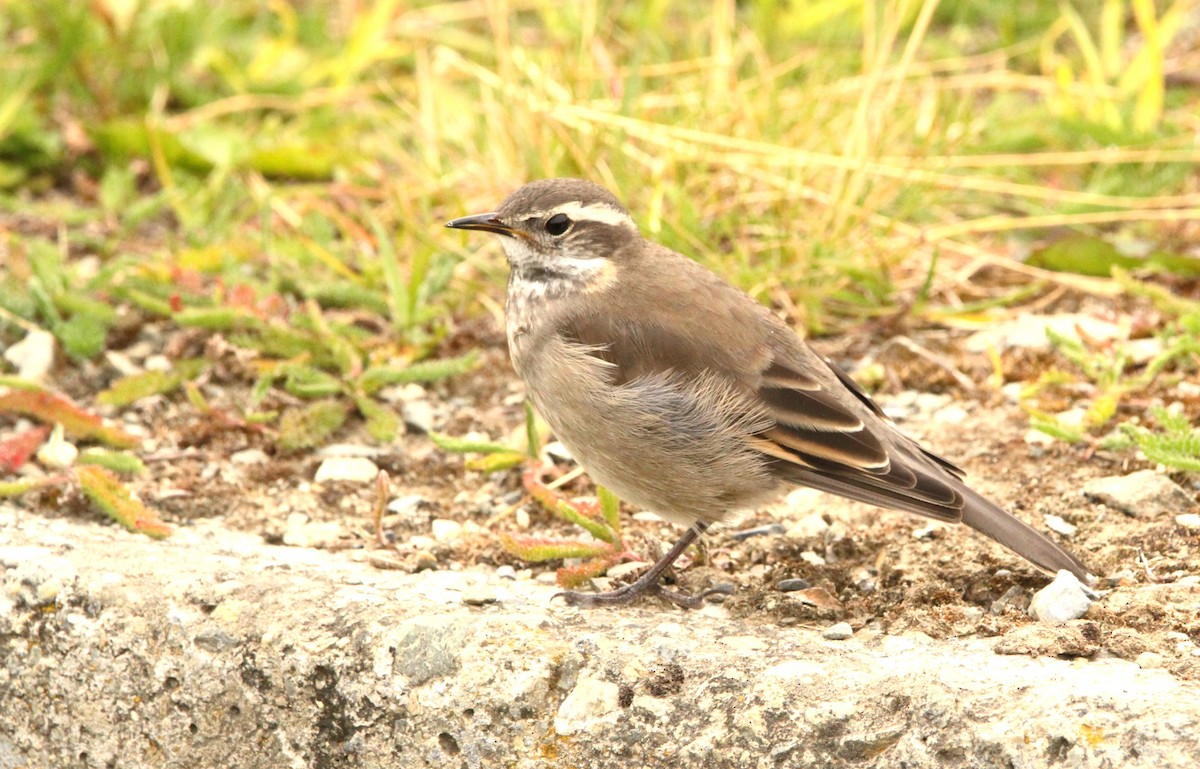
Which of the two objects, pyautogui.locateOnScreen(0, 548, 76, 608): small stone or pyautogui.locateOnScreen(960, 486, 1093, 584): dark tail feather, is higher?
pyautogui.locateOnScreen(960, 486, 1093, 584): dark tail feather

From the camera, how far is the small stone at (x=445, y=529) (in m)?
4.82

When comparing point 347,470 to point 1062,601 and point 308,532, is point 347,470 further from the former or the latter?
point 1062,601

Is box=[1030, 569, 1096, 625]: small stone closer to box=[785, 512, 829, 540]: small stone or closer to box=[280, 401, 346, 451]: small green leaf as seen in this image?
box=[785, 512, 829, 540]: small stone

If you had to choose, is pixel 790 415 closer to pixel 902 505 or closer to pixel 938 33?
pixel 902 505

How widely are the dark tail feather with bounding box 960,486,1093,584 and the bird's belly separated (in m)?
0.64

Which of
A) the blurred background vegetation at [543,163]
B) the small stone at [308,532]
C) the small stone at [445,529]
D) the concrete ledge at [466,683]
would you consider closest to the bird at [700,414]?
→ the concrete ledge at [466,683]

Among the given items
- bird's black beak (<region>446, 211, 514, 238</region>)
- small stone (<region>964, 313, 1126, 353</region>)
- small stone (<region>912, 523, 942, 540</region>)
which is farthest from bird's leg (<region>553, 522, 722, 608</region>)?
small stone (<region>964, 313, 1126, 353</region>)

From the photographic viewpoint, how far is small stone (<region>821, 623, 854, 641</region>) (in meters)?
3.94

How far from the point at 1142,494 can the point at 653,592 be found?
1.57 m

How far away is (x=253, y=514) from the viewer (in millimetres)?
4949

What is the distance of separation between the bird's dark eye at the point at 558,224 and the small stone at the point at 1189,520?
2242mm

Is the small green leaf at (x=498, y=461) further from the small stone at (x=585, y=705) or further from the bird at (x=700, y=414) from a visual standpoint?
the small stone at (x=585, y=705)

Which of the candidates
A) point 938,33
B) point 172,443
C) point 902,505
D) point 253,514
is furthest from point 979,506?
point 938,33

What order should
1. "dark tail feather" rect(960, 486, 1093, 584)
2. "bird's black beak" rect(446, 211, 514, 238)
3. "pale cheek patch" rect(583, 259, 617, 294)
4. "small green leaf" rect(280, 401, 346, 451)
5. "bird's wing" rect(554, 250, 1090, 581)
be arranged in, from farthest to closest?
Answer: "small green leaf" rect(280, 401, 346, 451), "bird's black beak" rect(446, 211, 514, 238), "pale cheek patch" rect(583, 259, 617, 294), "bird's wing" rect(554, 250, 1090, 581), "dark tail feather" rect(960, 486, 1093, 584)
